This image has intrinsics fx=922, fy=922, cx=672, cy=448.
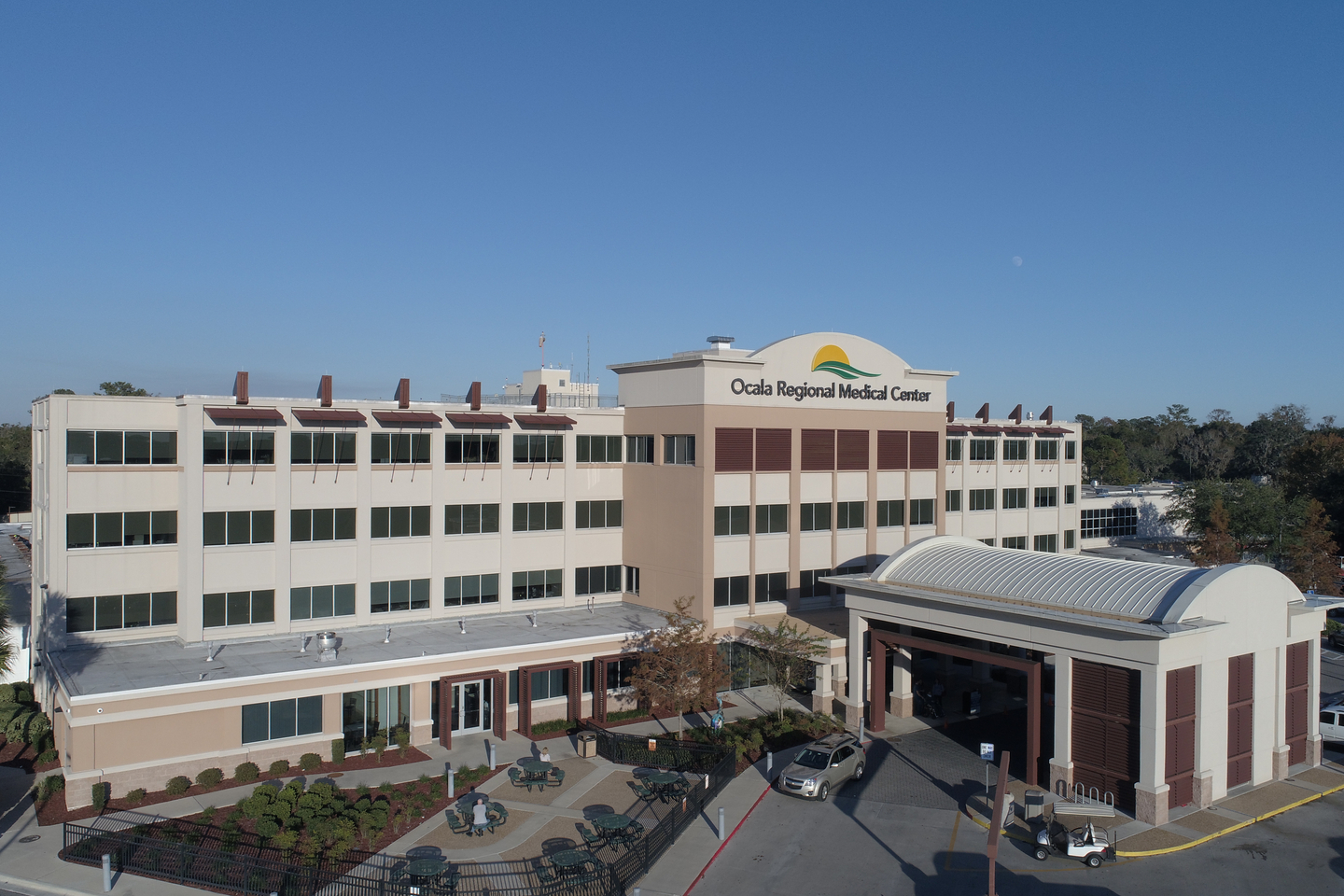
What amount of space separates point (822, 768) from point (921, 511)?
23.3m

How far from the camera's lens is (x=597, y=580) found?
46.4 metres

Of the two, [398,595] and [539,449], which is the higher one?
[539,449]

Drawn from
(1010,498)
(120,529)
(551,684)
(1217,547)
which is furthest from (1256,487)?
(120,529)

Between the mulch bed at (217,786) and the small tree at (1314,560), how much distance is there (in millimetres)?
58824

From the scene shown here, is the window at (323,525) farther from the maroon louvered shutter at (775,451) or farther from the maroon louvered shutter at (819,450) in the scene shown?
the maroon louvered shutter at (819,450)

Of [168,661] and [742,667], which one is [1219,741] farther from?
[168,661]

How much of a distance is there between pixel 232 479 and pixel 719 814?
78.8 feet

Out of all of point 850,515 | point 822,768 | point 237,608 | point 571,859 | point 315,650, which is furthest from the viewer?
point 850,515

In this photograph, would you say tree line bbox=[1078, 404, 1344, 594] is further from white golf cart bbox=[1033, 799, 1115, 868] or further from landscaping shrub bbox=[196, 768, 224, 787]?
landscaping shrub bbox=[196, 768, 224, 787]

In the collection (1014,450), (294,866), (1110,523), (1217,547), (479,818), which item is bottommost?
(294,866)

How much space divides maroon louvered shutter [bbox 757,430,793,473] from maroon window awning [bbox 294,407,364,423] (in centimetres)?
1815

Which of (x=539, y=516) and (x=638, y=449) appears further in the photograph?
(x=638, y=449)

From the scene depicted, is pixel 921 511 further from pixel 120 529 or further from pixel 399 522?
pixel 120 529

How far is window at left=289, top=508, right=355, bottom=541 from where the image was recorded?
38.9 m
